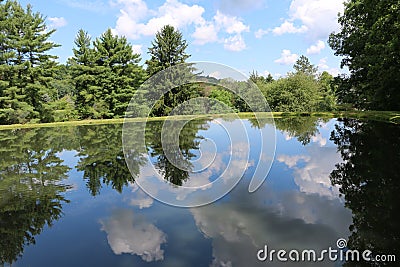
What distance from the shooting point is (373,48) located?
18.0 metres

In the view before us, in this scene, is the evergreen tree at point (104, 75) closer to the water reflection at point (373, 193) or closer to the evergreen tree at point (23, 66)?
the evergreen tree at point (23, 66)

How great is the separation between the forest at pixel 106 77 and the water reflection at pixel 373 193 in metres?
12.5

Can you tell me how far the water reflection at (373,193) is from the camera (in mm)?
3555

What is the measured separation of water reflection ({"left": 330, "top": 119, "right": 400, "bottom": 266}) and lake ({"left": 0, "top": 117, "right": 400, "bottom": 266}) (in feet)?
0.05

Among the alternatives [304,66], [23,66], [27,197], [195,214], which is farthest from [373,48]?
[304,66]

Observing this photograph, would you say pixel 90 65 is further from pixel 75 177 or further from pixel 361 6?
pixel 361 6

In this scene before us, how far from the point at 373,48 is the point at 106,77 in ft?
80.0

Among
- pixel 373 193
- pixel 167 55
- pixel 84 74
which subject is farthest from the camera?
pixel 167 55

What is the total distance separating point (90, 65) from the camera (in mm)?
28984

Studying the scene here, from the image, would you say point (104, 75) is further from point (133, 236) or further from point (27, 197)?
point (133, 236)

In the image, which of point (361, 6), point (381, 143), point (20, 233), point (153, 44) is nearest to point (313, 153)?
point (381, 143)

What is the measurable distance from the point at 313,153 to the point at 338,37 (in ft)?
81.1

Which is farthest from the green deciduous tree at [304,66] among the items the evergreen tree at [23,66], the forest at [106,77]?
the evergreen tree at [23,66]

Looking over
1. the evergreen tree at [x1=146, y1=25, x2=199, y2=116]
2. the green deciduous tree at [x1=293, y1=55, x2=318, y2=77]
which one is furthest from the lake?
the green deciduous tree at [x1=293, y1=55, x2=318, y2=77]
